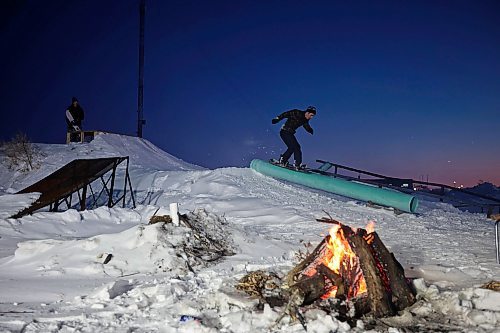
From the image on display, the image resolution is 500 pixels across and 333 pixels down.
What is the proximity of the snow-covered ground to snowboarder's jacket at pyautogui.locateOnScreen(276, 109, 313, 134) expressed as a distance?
3470 millimetres

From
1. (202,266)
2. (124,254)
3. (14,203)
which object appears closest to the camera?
(202,266)

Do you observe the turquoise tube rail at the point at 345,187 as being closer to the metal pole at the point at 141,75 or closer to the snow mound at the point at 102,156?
the snow mound at the point at 102,156

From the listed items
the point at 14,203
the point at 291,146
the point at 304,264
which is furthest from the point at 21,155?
the point at 304,264

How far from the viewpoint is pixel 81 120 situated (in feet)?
64.7

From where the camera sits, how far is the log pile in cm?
374

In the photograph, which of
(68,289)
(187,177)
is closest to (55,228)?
(68,289)

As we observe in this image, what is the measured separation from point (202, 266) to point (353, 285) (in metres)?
2.50

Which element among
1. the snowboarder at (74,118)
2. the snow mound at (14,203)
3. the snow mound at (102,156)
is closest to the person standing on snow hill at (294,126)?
the snow mound at (102,156)

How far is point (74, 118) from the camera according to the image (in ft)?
63.0

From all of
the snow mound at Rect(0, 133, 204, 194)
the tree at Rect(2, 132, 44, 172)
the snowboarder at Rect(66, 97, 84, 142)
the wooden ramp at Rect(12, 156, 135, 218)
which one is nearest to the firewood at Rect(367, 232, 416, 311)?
the wooden ramp at Rect(12, 156, 135, 218)

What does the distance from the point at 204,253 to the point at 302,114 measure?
365 inches

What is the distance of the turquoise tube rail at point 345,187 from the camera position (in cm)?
1007

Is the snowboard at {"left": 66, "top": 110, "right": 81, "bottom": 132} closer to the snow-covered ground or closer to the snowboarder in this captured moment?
the snowboarder

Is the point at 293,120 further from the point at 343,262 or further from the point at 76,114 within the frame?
the point at 76,114
